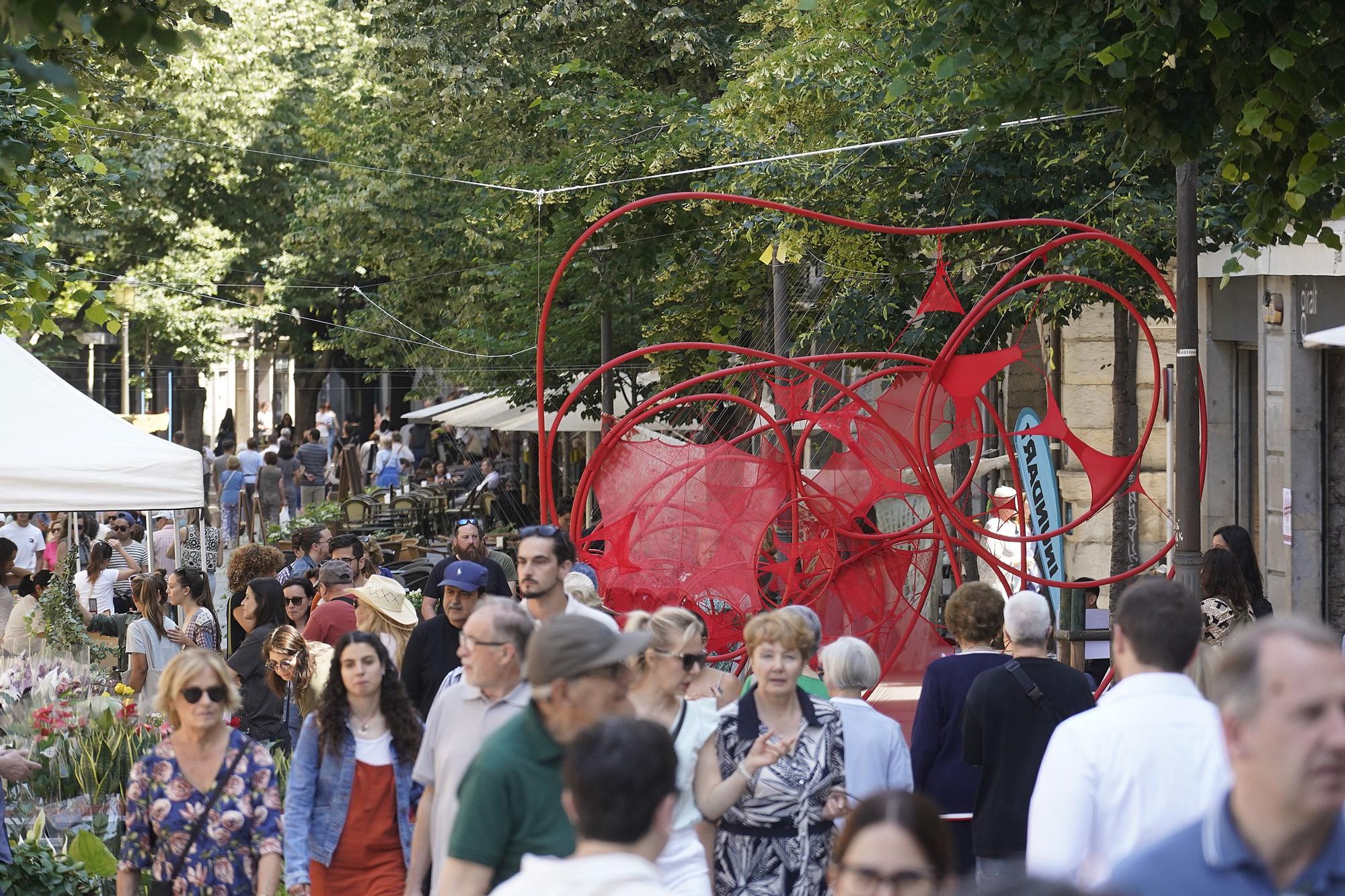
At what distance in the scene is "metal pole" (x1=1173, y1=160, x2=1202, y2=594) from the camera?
10117mm

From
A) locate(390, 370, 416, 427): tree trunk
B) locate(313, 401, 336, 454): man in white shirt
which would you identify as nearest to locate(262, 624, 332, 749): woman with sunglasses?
locate(313, 401, 336, 454): man in white shirt

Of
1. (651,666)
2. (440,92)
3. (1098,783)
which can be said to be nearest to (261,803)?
(651,666)

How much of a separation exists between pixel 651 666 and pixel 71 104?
6220 millimetres

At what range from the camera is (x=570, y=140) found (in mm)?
21469

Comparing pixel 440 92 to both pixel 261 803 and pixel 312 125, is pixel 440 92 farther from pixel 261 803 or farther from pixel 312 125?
pixel 261 803

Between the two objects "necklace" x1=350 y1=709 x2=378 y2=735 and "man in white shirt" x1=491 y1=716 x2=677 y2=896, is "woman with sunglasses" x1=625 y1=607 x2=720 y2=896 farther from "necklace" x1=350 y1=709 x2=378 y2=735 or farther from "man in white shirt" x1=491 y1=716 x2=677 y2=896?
"man in white shirt" x1=491 y1=716 x2=677 y2=896

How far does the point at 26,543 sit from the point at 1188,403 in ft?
41.2

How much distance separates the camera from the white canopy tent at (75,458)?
37.8 feet

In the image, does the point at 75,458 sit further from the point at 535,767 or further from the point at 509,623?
the point at 535,767

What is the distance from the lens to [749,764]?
485 centimetres

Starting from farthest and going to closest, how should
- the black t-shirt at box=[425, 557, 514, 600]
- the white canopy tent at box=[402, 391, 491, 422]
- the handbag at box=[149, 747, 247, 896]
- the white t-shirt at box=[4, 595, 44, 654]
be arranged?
the white canopy tent at box=[402, 391, 491, 422], the white t-shirt at box=[4, 595, 44, 654], the black t-shirt at box=[425, 557, 514, 600], the handbag at box=[149, 747, 247, 896]

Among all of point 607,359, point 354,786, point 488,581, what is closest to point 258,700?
point 488,581

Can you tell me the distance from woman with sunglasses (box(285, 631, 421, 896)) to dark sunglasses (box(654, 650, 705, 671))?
3.24 feet

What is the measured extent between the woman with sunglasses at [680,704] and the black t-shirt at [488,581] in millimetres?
2260
